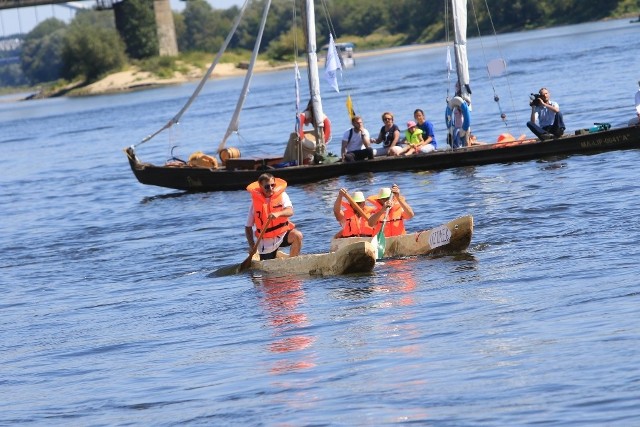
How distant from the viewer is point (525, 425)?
9539 mm

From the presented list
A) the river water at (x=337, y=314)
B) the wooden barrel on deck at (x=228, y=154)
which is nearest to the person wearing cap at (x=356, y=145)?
the river water at (x=337, y=314)

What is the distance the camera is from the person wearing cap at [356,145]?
1077 inches

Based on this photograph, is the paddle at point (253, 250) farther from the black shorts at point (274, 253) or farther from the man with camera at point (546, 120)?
the man with camera at point (546, 120)

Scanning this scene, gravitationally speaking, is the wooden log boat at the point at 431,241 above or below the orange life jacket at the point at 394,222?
below

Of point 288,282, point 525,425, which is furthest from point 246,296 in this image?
point 525,425

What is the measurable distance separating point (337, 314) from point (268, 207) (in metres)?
3.19

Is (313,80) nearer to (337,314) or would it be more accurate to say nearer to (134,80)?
(337,314)

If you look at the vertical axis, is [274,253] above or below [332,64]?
below

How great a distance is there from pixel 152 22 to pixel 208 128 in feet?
238

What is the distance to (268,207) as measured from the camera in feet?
56.6

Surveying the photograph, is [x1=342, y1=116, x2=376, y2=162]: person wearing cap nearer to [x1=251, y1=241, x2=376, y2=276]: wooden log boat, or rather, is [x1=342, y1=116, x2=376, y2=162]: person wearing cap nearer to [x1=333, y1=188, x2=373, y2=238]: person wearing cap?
[x1=333, y1=188, x2=373, y2=238]: person wearing cap

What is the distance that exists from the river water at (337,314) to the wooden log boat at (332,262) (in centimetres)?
16

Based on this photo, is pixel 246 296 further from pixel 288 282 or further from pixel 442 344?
pixel 442 344

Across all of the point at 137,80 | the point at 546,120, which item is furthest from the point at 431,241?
the point at 137,80
